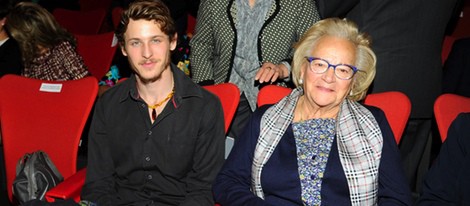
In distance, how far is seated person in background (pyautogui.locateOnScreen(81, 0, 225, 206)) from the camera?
Answer: 2162 mm

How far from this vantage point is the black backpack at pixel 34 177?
231 cm

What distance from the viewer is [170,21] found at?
2.21 meters

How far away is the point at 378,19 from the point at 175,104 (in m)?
1.13

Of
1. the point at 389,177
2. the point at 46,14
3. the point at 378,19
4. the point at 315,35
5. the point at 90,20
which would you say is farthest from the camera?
the point at 90,20

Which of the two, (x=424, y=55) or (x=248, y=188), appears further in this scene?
(x=424, y=55)

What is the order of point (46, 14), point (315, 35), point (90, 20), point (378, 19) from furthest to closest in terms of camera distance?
point (90, 20) → point (46, 14) → point (378, 19) → point (315, 35)

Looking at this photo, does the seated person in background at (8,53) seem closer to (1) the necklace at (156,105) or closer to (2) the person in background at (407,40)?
(1) the necklace at (156,105)

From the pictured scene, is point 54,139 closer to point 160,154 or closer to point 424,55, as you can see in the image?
point 160,154

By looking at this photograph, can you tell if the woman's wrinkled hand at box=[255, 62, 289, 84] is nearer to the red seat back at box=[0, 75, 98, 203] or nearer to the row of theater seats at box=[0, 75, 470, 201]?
the row of theater seats at box=[0, 75, 470, 201]

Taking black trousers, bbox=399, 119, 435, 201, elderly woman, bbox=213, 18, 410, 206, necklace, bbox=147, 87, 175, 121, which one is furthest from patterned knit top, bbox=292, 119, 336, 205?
black trousers, bbox=399, 119, 435, 201

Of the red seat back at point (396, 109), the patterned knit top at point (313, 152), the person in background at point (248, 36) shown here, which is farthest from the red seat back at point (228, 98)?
the red seat back at point (396, 109)

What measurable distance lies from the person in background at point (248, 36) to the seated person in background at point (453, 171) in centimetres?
84

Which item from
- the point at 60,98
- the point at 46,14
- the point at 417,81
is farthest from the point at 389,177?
the point at 46,14

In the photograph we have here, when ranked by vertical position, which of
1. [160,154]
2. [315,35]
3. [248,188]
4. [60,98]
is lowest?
[248,188]
